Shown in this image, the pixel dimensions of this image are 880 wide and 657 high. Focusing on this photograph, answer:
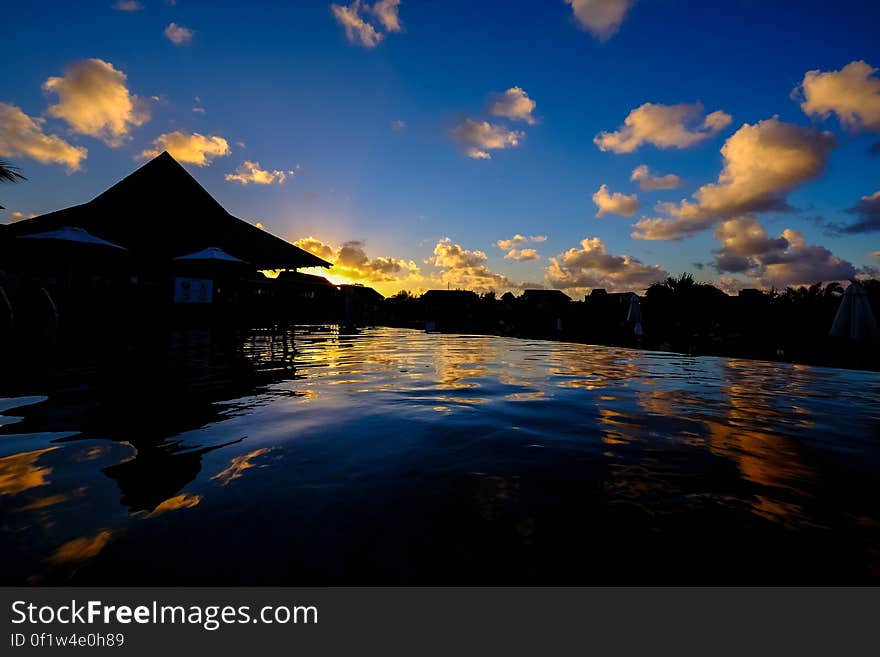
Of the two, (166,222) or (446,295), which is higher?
(166,222)

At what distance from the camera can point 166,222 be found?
20391 millimetres

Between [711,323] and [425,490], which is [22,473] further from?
[711,323]

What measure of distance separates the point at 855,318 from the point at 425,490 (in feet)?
45.4

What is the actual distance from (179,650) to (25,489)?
1.36 meters

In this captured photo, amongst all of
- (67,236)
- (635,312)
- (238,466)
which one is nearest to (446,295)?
(635,312)

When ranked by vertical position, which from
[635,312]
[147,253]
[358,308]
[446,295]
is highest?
[446,295]

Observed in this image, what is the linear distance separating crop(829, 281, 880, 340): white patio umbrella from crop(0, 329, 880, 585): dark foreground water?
9.01 m

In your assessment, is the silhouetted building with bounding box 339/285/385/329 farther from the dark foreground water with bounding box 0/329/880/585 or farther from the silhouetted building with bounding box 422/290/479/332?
the dark foreground water with bounding box 0/329/880/585

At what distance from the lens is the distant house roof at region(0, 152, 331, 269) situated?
1822cm

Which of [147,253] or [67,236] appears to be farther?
[147,253]

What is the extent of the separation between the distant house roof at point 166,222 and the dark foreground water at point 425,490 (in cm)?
1876

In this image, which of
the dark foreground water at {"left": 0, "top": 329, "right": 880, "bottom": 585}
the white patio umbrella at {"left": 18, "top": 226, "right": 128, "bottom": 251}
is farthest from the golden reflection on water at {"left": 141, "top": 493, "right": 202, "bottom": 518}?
the white patio umbrella at {"left": 18, "top": 226, "right": 128, "bottom": 251}

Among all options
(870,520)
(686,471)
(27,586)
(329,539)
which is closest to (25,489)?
(27,586)

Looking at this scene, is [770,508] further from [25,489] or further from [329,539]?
[25,489]
